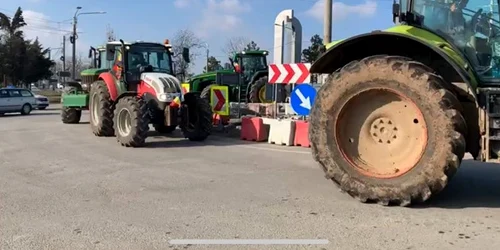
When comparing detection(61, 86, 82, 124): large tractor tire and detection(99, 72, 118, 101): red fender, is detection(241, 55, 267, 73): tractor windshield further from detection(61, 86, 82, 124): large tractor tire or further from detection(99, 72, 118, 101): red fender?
detection(99, 72, 118, 101): red fender

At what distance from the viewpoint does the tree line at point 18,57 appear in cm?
5903

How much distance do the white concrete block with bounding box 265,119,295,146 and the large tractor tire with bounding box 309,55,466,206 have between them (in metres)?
6.19

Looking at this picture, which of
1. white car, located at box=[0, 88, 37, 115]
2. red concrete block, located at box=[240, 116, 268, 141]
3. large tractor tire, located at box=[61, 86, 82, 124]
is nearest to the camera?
red concrete block, located at box=[240, 116, 268, 141]

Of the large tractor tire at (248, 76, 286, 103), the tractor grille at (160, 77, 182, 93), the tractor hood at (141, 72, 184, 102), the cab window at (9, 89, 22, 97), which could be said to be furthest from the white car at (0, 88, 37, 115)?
the tractor grille at (160, 77, 182, 93)

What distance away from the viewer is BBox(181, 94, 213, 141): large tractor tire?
541 inches

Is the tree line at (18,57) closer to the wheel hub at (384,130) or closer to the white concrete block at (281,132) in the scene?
the white concrete block at (281,132)

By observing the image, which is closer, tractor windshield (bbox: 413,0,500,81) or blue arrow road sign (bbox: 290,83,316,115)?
tractor windshield (bbox: 413,0,500,81)

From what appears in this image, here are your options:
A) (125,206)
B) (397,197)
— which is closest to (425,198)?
(397,197)

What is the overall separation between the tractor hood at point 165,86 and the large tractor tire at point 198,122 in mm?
724

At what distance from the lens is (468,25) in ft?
21.2

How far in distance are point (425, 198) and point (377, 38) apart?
203 centimetres

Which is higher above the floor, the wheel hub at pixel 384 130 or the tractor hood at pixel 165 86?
the tractor hood at pixel 165 86

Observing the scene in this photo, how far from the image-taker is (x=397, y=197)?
20.4 ft

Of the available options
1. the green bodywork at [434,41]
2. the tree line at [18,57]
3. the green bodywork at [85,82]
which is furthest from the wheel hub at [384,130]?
the tree line at [18,57]
